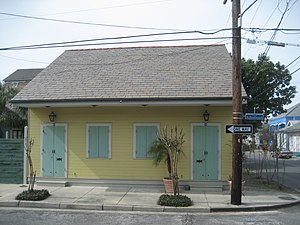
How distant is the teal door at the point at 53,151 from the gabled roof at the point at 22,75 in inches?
1514

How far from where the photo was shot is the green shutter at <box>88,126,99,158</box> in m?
14.7

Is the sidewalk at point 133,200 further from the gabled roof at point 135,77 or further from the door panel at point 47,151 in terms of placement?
the gabled roof at point 135,77

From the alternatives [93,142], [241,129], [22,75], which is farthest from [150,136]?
[22,75]

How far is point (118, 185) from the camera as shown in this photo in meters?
14.4

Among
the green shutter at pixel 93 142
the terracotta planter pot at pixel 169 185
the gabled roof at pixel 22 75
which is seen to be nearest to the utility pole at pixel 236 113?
the terracotta planter pot at pixel 169 185

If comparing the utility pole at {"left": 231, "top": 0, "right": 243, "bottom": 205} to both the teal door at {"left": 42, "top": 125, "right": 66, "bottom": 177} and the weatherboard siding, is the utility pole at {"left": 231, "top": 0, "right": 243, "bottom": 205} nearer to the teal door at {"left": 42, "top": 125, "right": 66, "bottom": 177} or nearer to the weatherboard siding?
the weatherboard siding

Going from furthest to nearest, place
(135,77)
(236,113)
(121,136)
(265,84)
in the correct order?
1. (265,84)
2. (135,77)
3. (121,136)
4. (236,113)

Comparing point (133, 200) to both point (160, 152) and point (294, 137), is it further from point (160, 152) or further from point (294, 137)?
point (294, 137)

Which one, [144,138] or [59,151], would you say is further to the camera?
[59,151]

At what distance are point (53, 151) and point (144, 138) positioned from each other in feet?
12.9

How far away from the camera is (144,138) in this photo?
567 inches

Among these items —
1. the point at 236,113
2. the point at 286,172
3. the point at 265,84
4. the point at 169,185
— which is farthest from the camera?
the point at 265,84

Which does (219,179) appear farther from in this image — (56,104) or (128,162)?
(56,104)

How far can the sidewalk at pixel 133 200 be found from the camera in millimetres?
10852
